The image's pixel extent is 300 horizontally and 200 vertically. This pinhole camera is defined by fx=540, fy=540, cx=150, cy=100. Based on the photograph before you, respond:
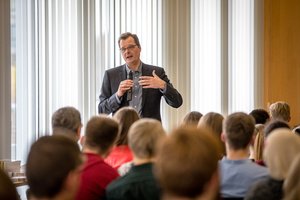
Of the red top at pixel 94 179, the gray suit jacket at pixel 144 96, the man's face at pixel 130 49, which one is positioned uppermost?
the man's face at pixel 130 49

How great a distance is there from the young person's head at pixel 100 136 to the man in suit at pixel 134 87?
1520 millimetres

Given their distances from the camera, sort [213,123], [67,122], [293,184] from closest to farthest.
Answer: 1. [293,184]
2. [67,122]
3. [213,123]

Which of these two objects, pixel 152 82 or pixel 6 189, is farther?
pixel 152 82

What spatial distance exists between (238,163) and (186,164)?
4.05ft

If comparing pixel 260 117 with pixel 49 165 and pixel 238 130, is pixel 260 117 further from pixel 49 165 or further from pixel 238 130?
pixel 49 165

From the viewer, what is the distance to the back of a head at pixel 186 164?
5.59 feet

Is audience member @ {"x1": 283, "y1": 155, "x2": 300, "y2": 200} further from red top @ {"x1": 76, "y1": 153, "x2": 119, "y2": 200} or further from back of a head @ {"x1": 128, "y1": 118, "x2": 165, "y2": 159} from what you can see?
red top @ {"x1": 76, "y1": 153, "x2": 119, "y2": 200}

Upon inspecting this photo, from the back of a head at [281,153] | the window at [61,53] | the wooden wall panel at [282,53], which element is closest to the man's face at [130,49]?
the window at [61,53]

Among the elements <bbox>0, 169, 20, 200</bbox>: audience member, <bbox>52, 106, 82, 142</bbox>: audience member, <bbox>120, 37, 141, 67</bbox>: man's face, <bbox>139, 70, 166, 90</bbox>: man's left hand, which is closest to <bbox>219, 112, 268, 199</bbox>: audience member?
<bbox>52, 106, 82, 142</bbox>: audience member

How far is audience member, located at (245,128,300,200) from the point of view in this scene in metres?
2.30

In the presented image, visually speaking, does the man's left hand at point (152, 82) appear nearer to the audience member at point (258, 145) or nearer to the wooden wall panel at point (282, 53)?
the audience member at point (258, 145)

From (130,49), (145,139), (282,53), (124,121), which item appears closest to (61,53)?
(130,49)

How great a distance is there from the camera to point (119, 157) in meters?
3.35

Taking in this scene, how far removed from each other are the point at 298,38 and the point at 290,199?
5.98 meters
